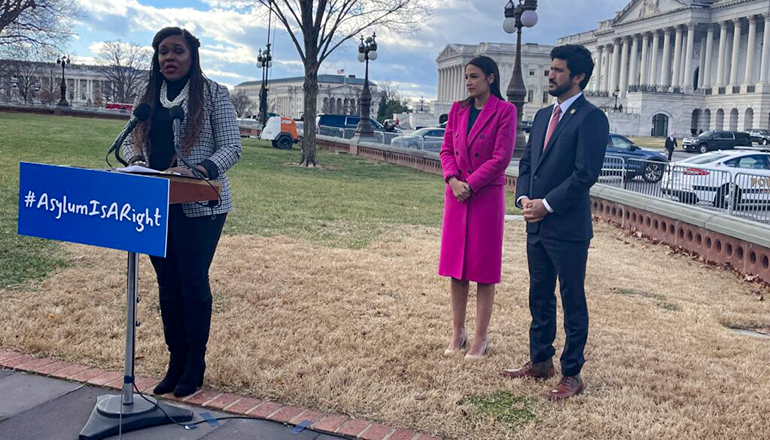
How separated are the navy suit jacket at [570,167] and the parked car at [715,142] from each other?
51.7 metres

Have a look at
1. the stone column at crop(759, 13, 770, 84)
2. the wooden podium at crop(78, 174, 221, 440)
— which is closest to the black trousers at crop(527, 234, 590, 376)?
the wooden podium at crop(78, 174, 221, 440)

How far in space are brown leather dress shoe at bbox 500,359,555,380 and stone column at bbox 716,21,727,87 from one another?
324ft

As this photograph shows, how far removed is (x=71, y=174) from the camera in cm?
364

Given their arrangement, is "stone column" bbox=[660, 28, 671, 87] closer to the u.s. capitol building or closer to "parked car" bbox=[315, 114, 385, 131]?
the u.s. capitol building

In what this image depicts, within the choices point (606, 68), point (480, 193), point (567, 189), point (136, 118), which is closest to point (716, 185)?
point (480, 193)

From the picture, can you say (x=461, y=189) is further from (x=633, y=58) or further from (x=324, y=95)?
(x=324, y=95)

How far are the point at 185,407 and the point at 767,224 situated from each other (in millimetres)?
8404

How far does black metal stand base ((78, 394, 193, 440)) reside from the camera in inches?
152

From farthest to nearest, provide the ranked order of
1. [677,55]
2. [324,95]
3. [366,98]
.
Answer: [324,95]
[677,55]
[366,98]

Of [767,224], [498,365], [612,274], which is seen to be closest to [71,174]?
[498,365]

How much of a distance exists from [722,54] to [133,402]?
333 ft

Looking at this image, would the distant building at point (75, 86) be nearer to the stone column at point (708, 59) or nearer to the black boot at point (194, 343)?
the stone column at point (708, 59)

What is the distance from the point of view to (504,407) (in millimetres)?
4539

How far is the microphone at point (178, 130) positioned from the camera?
4047 millimetres
